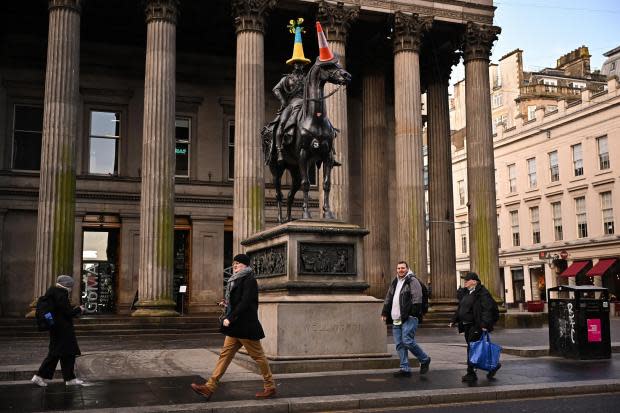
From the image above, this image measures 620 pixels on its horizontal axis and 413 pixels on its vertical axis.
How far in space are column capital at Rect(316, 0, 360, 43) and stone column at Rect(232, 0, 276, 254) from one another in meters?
2.06

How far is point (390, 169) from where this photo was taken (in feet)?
116

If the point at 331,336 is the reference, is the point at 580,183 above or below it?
above

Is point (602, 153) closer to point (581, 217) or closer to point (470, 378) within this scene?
point (581, 217)

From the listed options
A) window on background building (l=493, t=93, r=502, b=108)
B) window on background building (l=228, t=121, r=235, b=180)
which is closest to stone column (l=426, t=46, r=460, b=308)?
window on background building (l=228, t=121, r=235, b=180)

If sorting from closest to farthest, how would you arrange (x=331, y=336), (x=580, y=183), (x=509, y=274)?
(x=331, y=336)
(x=580, y=183)
(x=509, y=274)

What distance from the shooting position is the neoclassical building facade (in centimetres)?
2502

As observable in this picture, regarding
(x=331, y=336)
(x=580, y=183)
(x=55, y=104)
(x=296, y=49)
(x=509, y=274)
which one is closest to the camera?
(x=331, y=336)

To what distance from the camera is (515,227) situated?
56875mm

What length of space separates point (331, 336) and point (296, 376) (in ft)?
3.92

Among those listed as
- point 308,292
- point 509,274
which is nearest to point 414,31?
point 308,292

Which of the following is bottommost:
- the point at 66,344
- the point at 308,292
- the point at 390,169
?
the point at 66,344

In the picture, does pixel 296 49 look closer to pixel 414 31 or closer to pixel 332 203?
pixel 332 203

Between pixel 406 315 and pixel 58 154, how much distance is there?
1677cm

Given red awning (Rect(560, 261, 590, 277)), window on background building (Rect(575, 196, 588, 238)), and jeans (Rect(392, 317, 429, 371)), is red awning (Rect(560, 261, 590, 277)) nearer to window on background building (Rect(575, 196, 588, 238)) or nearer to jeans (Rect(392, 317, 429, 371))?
window on background building (Rect(575, 196, 588, 238))
